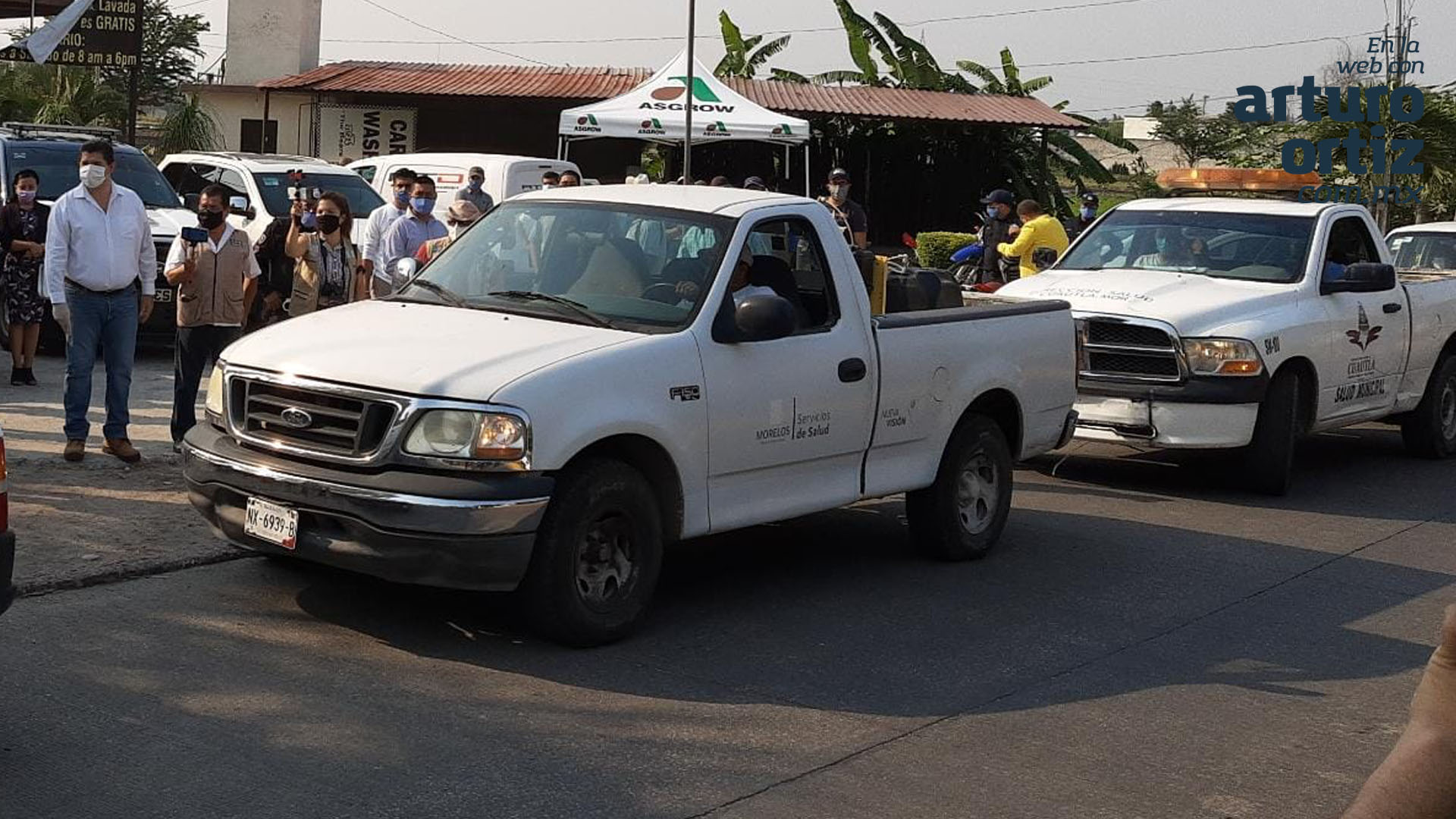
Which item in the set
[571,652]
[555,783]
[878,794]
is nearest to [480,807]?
[555,783]

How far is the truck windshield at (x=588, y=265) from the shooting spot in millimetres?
7477

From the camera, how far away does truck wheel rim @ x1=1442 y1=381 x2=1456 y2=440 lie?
14070mm

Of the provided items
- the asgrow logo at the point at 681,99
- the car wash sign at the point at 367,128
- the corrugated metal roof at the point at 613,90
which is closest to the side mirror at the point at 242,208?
the asgrow logo at the point at 681,99

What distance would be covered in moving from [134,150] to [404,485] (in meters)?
11.4

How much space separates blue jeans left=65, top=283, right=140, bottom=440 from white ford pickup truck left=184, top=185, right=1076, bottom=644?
2.69 metres

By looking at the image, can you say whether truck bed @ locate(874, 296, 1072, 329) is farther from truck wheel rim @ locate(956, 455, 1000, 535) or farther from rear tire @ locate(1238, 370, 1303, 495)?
rear tire @ locate(1238, 370, 1303, 495)

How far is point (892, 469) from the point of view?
27.6ft

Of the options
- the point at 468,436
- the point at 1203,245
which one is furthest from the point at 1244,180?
the point at 468,436

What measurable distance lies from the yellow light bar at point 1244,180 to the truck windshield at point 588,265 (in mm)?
26135

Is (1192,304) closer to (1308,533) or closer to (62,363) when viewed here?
(1308,533)

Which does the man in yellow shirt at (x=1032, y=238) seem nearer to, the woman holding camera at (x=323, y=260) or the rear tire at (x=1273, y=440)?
the rear tire at (x=1273, y=440)

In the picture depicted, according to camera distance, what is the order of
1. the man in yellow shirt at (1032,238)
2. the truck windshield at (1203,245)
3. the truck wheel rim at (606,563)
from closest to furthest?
the truck wheel rim at (606,563), the truck windshield at (1203,245), the man in yellow shirt at (1032,238)

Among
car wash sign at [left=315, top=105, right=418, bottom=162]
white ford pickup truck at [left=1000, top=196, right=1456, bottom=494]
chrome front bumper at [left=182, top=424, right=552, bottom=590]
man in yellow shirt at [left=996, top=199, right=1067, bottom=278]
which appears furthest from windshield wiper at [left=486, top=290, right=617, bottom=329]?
car wash sign at [left=315, top=105, right=418, bottom=162]

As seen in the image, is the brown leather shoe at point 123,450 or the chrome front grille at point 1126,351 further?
the chrome front grille at point 1126,351
